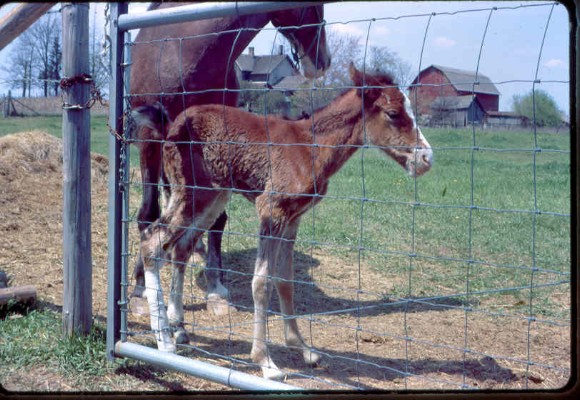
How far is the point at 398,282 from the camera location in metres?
6.07

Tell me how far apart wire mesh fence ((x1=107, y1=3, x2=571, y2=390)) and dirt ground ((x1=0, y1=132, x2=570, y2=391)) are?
2cm

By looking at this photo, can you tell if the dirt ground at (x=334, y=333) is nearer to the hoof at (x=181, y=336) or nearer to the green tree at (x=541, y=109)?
the hoof at (x=181, y=336)

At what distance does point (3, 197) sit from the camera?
7.47 meters

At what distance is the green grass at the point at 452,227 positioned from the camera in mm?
5404

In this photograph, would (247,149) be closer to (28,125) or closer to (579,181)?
(579,181)

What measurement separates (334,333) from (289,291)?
2.67 ft

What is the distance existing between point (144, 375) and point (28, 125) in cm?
1787

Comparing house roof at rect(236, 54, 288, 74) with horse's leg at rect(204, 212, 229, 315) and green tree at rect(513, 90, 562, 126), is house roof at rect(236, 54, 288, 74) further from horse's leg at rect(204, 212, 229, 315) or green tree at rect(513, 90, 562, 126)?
green tree at rect(513, 90, 562, 126)

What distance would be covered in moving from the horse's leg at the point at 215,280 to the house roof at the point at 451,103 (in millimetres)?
2117

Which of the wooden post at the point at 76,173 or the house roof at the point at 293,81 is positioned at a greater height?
the house roof at the point at 293,81

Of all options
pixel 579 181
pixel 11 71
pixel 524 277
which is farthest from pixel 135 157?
pixel 579 181

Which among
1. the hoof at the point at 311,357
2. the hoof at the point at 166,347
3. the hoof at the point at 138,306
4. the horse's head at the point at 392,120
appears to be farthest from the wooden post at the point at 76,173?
the horse's head at the point at 392,120

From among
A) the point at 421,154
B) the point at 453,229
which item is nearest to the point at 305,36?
the point at 421,154

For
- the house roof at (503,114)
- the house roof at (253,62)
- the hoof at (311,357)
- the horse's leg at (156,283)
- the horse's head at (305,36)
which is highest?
the horse's head at (305,36)
